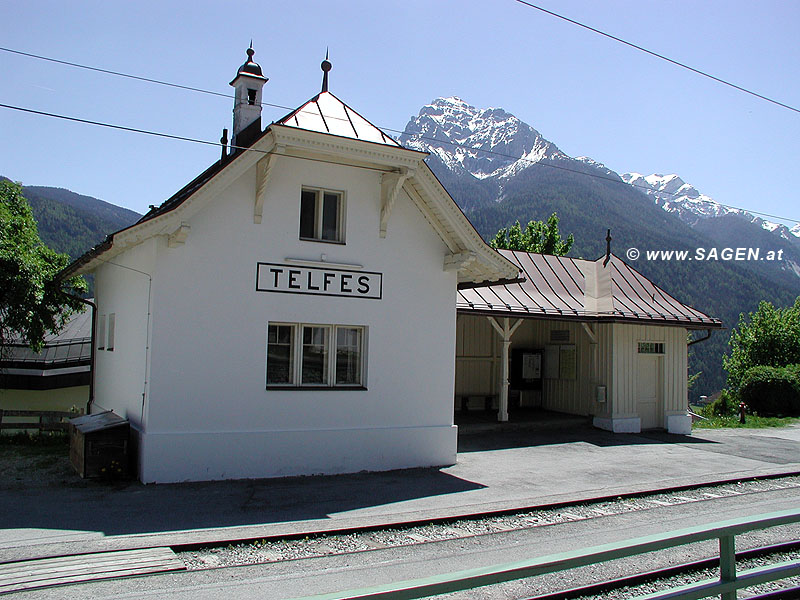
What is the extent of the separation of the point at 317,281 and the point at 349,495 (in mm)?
3541

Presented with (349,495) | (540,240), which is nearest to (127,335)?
(349,495)

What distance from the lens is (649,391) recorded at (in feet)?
60.2

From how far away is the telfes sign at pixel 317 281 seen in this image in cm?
1097

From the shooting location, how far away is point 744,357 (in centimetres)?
4938

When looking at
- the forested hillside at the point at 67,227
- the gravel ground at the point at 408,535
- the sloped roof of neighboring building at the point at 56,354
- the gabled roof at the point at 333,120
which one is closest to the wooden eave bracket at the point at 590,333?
the gravel ground at the point at 408,535

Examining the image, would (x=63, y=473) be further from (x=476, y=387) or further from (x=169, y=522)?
(x=476, y=387)

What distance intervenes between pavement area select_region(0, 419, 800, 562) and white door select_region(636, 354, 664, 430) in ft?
9.37

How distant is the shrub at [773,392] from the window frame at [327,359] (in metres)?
22.1

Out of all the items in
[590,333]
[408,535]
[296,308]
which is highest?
[296,308]

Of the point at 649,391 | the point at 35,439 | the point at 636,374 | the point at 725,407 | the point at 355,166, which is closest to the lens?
the point at 355,166

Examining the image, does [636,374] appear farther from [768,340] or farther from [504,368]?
[768,340]

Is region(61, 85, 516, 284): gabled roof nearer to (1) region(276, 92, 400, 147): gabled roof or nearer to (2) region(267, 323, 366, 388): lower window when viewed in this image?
(1) region(276, 92, 400, 147): gabled roof

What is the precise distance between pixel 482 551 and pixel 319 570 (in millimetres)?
1841

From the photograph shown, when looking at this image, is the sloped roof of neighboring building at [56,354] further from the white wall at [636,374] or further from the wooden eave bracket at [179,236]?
the white wall at [636,374]
